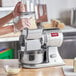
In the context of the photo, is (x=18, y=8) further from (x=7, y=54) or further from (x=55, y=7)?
(x=55, y=7)

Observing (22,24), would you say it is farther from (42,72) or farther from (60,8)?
(60,8)

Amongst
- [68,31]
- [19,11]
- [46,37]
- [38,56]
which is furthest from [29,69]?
[68,31]

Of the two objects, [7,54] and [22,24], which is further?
[7,54]

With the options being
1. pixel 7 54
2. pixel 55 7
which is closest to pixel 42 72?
pixel 7 54

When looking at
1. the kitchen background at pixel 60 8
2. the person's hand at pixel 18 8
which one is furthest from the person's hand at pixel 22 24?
the kitchen background at pixel 60 8

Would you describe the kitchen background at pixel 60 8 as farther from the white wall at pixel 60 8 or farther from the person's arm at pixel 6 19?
the person's arm at pixel 6 19

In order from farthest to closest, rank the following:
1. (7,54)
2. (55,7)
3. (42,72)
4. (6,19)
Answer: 1. (55,7)
2. (7,54)
3. (6,19)
4. (42,72)

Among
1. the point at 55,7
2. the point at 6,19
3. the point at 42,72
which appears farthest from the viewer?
the point at 55,7

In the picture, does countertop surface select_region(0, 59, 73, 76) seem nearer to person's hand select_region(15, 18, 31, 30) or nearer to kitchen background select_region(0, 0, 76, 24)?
person's hand select_region(15, 18, 31, 30)

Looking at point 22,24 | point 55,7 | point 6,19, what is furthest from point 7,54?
point 22,24

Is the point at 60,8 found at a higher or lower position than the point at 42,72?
higher

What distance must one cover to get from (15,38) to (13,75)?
1.63 metres

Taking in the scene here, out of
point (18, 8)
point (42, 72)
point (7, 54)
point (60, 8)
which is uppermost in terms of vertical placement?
point (18, 8)

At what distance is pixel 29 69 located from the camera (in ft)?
6.63
